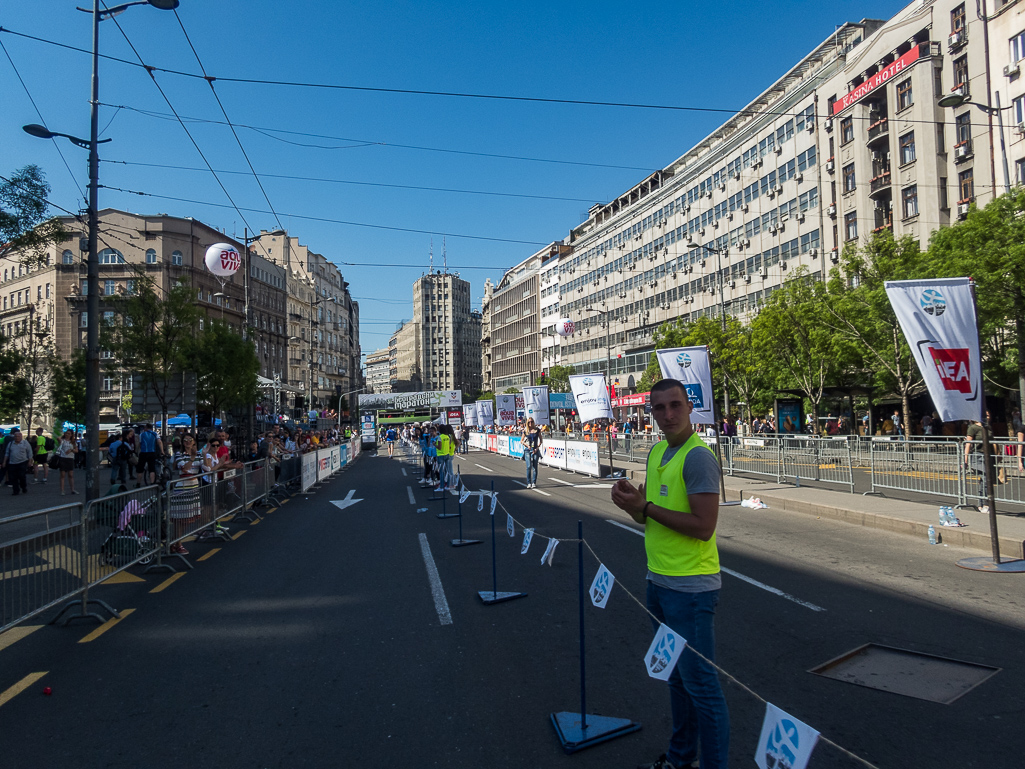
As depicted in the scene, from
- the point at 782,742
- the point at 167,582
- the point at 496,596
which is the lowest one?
the point at 167,582

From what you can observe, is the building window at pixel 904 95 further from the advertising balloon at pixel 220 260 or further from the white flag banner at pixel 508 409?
the advertising balloon at pixel 220 260

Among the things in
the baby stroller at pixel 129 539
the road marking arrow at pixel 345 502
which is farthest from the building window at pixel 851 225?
the baby stroller at pixel 129 539

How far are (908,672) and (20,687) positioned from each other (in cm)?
651

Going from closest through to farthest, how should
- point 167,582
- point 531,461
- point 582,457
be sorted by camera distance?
point 167,582 < point 531,461 < point 582,457

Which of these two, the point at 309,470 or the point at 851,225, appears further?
the point at 851,225

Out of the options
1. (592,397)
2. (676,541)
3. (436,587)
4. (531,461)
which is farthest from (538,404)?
(676,541)

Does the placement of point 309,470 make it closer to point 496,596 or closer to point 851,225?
point 496,596

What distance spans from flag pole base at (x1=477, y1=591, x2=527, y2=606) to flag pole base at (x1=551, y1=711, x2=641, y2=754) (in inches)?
105

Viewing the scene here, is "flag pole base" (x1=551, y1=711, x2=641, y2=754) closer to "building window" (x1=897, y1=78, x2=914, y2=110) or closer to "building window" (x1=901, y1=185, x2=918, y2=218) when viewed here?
"building window" (x1=901, y1=185, x2=918, y2=218)

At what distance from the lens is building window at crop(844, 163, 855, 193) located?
40.5m

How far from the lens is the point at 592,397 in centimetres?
2205

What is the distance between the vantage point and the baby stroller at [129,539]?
25.9 feet

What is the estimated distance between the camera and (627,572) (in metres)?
8.05

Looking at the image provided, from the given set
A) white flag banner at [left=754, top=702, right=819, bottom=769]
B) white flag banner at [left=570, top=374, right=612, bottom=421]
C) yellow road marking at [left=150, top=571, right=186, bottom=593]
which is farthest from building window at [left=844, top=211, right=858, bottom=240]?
white flag banner at [left=754, top=702, right=819, bottom=769]
